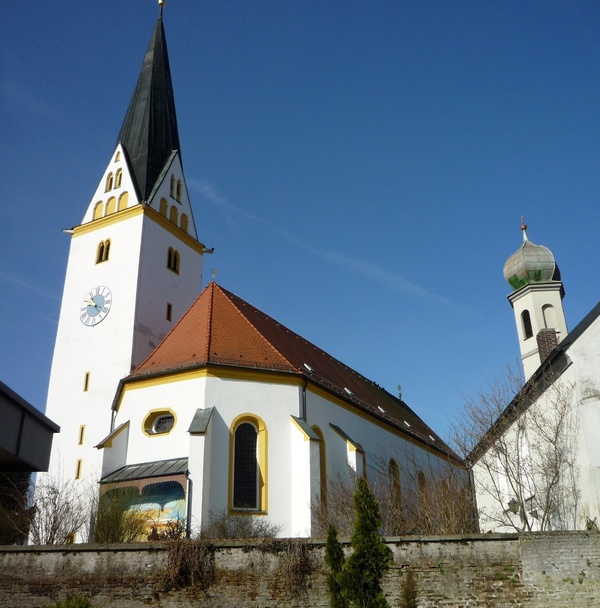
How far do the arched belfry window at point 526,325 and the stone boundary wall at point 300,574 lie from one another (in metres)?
24.9

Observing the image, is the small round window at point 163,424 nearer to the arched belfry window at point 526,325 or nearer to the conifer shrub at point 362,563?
the conifer shrub at point 362,563

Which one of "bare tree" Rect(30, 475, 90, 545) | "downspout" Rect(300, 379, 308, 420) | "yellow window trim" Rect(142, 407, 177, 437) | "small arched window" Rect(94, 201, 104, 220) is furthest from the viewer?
"small arched window" Rect(94, 201, 104, 220)

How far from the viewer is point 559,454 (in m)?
15.0

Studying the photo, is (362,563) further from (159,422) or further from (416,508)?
(159,422)

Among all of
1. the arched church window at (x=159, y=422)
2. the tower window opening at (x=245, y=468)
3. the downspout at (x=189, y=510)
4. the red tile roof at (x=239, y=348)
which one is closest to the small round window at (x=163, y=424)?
the arched church window at (x=159, y=422)

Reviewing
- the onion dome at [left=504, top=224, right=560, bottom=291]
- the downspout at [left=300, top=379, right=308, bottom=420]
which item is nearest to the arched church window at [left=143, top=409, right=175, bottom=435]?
the downspout at [left=300, top=379, right=308, bottom=420]

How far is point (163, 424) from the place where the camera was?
19.6m

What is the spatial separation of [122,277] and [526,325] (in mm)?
20436

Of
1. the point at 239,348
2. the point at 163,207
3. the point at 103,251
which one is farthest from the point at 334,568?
the point at 163,207

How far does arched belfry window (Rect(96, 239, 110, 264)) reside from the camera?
27.2 m

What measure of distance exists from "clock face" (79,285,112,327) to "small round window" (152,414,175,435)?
7.28 meters

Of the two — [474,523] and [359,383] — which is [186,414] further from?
[359,383]

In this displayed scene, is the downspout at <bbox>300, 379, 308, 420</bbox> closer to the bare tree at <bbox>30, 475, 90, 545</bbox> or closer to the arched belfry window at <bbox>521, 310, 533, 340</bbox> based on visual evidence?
the bare tree at <bbox>30, 475, 90, 545</bbox>

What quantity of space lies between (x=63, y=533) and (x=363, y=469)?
946 cm
